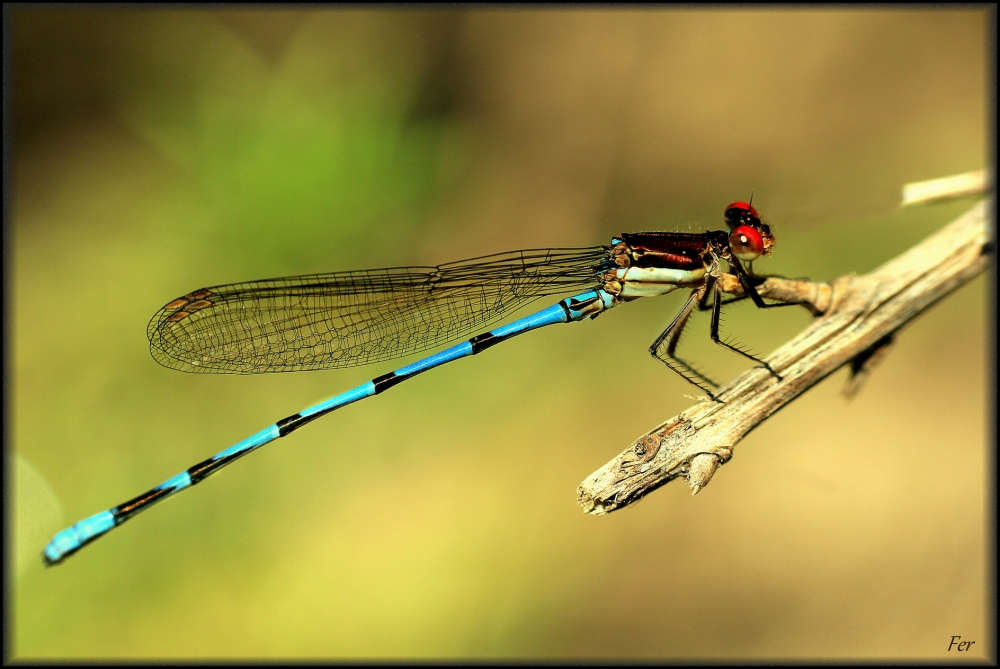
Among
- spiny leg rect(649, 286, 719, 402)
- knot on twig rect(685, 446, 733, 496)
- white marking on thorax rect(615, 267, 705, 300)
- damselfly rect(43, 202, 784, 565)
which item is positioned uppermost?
damselfly rect(43, 202, 784, 565)

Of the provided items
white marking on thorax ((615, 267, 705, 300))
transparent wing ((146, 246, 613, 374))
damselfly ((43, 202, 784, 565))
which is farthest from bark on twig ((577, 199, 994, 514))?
transparent wing ((146, 246, 613, 374))

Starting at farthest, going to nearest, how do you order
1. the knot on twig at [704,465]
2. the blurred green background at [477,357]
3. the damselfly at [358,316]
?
the blurred green background at [477,357], the damselfly at [358,316], the knot on twig at [704,465]

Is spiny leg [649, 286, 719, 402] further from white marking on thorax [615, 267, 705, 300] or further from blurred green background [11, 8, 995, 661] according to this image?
blurred green background [11, 8, 995, 661]

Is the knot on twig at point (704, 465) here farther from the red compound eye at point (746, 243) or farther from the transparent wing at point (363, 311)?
the transparent wing at point (363, 311)

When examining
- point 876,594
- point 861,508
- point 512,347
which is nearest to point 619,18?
point 512,347

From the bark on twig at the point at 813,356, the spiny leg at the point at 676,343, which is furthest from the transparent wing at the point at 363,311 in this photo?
the bark on twig at the point at 813,356

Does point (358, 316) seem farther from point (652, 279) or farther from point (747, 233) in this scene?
point (747, 233)

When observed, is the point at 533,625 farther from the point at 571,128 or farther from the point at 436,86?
the point at 436,86
